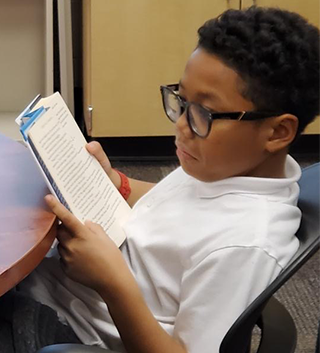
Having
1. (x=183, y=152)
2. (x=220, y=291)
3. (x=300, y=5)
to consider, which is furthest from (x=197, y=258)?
(x=300, y=5)

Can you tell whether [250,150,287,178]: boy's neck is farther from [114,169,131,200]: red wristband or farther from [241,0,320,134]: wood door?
[241,0,320,134]: wood door

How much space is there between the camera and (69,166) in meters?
0.85

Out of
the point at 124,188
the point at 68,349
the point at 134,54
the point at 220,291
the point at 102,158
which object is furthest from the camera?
the point at 134,54

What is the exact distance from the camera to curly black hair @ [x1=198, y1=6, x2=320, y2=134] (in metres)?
0.80

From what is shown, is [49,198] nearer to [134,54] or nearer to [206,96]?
[206,96]

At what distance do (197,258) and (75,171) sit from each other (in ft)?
0.71

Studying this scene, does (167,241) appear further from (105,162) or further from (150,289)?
(105,162)

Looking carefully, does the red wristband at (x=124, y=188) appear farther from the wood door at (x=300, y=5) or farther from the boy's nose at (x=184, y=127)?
the wood door at (x=300, y=5)

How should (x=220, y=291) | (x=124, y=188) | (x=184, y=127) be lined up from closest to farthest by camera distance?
(x=220, y=291), (x=184, y=127), (x=124, y=188)

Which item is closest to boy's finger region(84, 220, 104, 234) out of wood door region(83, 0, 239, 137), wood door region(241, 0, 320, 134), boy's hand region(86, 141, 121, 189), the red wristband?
boy's hand region(86, 141, 121, 189)

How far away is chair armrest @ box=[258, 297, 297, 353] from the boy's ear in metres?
0.22

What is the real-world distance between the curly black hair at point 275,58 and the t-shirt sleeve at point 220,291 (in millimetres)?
213

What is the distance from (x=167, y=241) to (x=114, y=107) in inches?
61.5

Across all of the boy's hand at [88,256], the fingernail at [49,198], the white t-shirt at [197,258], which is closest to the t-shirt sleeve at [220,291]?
the white t-shirt at [197,258]
